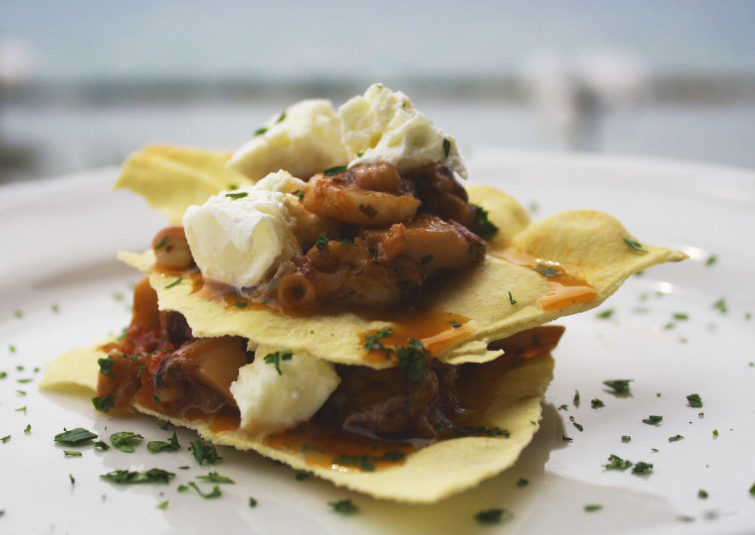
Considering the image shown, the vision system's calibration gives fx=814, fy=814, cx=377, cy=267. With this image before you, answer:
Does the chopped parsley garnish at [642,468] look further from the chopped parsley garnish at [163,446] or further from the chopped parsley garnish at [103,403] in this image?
A: the chopped parsley garnish at [103,403]

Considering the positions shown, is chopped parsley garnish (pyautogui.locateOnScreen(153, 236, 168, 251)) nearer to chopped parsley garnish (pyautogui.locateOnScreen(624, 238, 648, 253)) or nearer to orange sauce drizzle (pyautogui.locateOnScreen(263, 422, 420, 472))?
orange sauce drizzle (pyautogui.locateOnScreen(263, 422, 420, 472))

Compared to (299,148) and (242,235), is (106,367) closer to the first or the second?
(242,235)

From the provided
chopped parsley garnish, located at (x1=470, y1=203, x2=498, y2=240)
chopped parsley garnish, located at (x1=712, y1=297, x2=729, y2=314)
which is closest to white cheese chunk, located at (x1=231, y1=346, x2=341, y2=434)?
chopped parsley garnish, located at (x1=470, y1=203, x2=498, y2=240)

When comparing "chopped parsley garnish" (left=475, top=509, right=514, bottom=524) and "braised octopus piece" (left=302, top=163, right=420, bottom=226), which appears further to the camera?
"braised octopus piece" (left=302, top=163, right=420, bottom=226)

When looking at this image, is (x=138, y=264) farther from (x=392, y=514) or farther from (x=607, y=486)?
(x=607, y=486)

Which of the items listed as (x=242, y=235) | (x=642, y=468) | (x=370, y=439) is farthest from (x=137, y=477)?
(x=642, y=468)

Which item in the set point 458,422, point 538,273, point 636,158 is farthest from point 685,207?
point 458,422

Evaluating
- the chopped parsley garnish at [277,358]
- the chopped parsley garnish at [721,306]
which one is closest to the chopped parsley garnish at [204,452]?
the chopped parsley garnish at [277,358]
